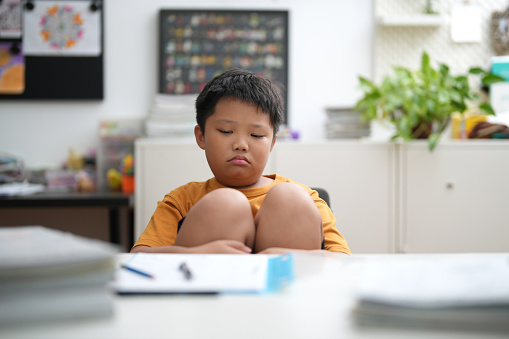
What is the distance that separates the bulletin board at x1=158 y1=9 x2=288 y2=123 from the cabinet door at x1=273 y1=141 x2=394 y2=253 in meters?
0.55

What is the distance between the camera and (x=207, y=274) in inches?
24.4

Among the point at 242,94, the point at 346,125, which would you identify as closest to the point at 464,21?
the point at 346,125

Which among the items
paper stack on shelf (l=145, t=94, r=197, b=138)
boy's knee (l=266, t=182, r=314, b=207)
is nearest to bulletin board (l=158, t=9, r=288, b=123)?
paper stack on shelf (l=145, t=94, r=197, b=138)

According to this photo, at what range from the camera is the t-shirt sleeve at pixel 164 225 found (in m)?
1.13

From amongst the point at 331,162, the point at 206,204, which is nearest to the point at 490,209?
the point at 331,162

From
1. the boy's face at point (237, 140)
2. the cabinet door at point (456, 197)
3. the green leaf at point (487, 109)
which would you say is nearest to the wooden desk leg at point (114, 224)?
the boy's face at point (237, 140)

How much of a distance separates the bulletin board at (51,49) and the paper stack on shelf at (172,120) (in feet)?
1.56

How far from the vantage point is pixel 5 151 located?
2.63 metres

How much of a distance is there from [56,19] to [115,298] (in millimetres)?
2452

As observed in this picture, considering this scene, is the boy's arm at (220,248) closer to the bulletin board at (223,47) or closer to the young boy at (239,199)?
the young boy at (239,199)

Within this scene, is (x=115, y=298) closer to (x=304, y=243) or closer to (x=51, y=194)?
(x=304, y=243)

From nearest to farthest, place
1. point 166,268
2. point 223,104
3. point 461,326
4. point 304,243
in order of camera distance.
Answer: point 461,326
point 166,268
point 304,243
point 223,104

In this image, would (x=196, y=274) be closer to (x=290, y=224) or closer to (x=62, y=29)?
(x=290, y=224)

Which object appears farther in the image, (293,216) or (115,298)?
(293,216)
